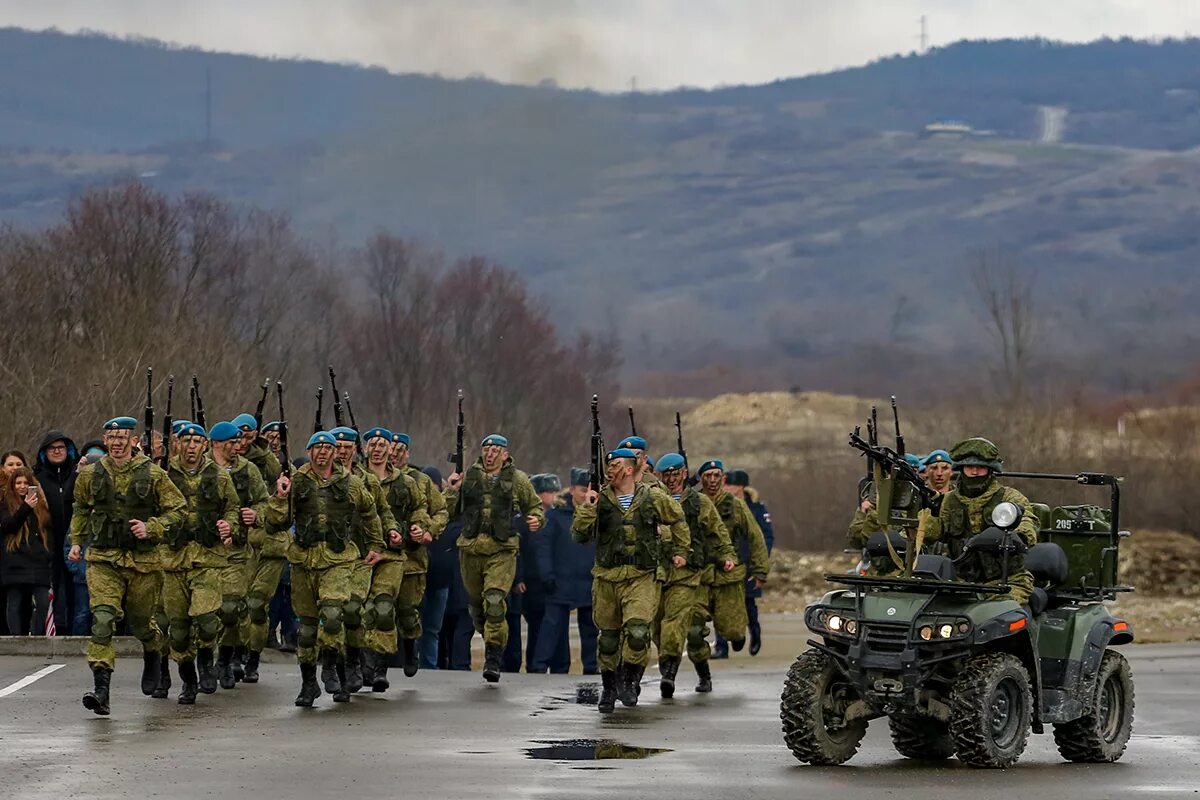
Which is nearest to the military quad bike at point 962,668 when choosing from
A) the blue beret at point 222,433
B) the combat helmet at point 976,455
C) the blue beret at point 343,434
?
the combat helmet at point 976,455

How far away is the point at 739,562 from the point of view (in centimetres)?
2203

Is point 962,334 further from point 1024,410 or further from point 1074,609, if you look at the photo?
point 1074,609

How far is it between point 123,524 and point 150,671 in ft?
5.00

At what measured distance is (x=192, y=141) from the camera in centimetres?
18900

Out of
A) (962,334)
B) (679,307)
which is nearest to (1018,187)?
(679,307)

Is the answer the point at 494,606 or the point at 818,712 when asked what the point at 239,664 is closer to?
the point at 494,606

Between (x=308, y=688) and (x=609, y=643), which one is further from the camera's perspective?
(x=609, y=643)

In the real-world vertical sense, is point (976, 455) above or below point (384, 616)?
above

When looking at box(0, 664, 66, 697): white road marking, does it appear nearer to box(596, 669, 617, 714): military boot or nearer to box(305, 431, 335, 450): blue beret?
box(305, 431, 335, 450): blue beret

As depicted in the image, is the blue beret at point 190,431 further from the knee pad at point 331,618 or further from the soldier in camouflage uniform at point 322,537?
the knee pad at point 331,618

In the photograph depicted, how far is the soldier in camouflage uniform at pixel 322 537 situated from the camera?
1892cm

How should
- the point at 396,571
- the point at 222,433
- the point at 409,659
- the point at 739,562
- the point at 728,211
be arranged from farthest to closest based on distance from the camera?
the point at 728,211 → the point at 739,562 → the point at 409,659 → the point at 396,571 → the point at 222,433

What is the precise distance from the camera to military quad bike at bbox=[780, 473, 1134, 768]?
14852 millimetres

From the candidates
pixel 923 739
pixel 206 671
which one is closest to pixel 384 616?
pixel 206 671
